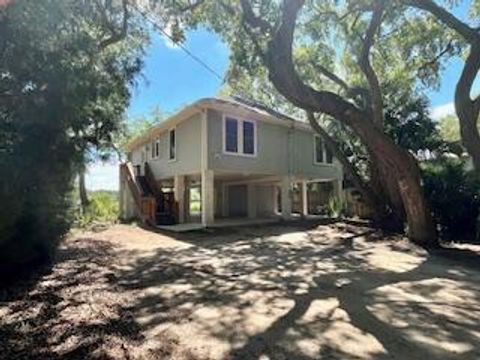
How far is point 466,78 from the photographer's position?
12781 mm

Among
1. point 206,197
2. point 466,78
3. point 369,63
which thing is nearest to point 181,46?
point 206,197

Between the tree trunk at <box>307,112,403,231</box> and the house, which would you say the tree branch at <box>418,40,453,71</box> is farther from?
the house

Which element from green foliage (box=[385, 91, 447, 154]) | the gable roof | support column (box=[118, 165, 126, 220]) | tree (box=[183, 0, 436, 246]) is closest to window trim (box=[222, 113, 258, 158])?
the gable roof

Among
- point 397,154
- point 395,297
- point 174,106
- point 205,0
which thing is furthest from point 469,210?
point 174,106

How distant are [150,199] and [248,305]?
13.6 meters

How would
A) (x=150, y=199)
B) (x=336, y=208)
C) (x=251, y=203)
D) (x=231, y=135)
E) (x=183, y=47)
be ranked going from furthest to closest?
(x=251, y=203) → (x=336, y=208) → (x=150, y=199) → (x=231, y=135) → (x=183, y=47)

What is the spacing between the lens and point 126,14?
40.0 ft

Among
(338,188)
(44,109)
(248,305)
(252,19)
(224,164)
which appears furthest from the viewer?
(338,188)

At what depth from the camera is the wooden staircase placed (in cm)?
1967

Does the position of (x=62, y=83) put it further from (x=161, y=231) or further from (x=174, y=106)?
(x=174, y=106)

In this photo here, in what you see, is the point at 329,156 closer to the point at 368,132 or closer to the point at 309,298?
the point at 368,132

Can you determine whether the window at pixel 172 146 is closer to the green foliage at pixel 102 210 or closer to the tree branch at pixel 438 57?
the green foliage at pixel 102 210

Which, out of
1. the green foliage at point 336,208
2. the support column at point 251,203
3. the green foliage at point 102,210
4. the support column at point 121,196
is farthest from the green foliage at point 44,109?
the support column at point 121,196

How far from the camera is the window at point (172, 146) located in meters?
20.4
